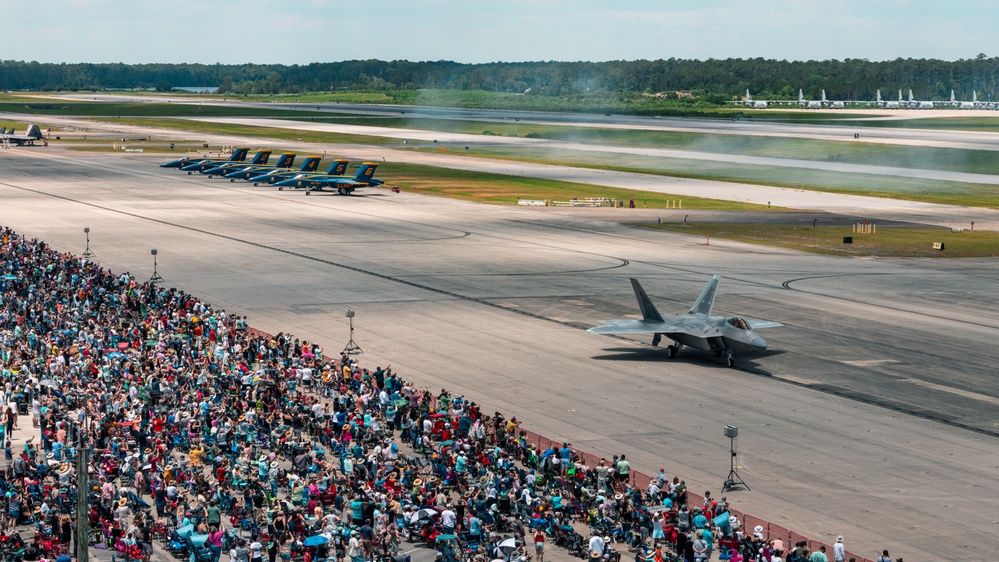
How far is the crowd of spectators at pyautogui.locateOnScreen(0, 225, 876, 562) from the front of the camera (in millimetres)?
30578

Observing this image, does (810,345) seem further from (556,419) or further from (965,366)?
(556,419)

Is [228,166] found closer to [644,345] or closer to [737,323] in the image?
[644,345]

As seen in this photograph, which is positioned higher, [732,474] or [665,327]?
[665,327]

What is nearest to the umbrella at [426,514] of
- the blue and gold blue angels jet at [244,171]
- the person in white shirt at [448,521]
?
the person in white shirt at [448,521]

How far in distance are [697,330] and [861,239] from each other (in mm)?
47026

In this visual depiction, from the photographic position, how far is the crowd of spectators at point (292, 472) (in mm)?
30578

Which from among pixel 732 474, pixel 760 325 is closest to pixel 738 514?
pixel 732 474

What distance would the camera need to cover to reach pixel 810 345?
5750cm

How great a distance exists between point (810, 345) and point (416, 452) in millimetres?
25116

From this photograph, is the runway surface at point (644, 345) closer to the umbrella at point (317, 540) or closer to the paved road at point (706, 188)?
the umbrella at point (317, 540)

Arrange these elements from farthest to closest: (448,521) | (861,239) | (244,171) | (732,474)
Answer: (244,171), (861,239), (732,474), (448,521)

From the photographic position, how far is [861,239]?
316 feet

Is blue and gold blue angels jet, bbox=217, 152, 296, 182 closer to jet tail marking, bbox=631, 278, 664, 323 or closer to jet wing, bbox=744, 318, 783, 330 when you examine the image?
jet tail marking, bbox=631, 278, 664, 323

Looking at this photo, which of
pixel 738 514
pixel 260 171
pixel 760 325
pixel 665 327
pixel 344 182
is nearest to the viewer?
pixel 738 514
